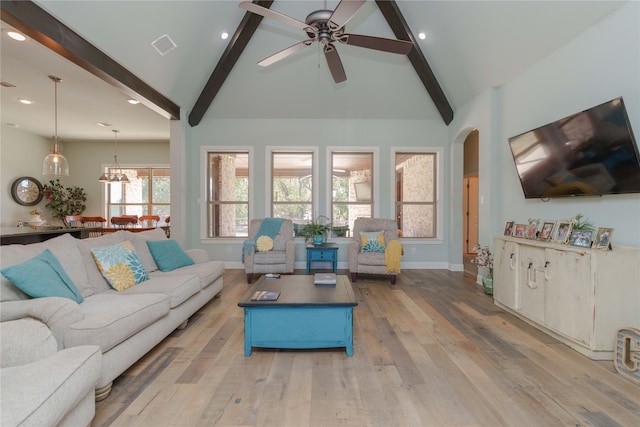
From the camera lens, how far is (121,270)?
2688mm

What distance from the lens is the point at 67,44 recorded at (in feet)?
9.09

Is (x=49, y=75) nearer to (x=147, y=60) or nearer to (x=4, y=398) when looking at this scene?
(x=147, y=60)

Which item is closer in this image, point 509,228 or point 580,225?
point 580,225

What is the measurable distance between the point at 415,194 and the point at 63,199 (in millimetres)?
8347

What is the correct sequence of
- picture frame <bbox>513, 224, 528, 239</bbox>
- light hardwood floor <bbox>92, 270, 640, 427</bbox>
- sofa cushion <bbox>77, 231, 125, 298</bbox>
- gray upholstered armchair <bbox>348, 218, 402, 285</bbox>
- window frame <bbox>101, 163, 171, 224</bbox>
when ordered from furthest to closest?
window frame <bbox>101, 163, 171, 224</bbox> < gray upholstered armchair <bbox>348, 218, 402, 285</bbox> < picture frame <bbox>513, 224, 528, 239</bbox> < sofa cushion <bbox>77, 231, 125, 298</bbox> < light hardwood floor <bbox>92, 270, 640, 427</bbox>

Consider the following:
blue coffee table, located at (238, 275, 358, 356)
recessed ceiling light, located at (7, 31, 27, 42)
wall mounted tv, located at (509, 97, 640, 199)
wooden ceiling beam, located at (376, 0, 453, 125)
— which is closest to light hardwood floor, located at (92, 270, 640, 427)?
blue coffee table, located at (238, 275, 358, 356)

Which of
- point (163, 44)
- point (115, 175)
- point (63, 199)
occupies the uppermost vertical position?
point (163, 44)

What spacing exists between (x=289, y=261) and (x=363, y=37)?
10.6ft

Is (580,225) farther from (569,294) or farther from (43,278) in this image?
(43,278)

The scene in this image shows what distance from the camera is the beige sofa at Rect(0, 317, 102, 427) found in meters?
1.08

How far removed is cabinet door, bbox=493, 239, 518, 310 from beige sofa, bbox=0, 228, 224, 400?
3.36 m

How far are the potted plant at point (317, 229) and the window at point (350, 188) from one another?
24 cm

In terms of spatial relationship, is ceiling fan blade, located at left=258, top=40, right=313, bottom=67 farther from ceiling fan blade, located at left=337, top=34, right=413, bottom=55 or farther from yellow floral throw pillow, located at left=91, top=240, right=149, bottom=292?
yellow floral throw pillow, located at left=91, top=240, right=149, bottom=292

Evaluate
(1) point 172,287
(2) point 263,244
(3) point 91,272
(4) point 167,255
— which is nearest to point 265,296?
(1) point 172,287
